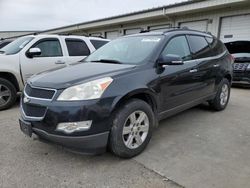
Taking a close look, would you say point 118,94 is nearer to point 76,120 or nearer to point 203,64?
point 76,120

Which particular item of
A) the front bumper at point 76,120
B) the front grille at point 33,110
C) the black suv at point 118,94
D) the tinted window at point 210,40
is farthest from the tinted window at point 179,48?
the front grille at point 33,110

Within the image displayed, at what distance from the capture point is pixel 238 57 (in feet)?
29.4

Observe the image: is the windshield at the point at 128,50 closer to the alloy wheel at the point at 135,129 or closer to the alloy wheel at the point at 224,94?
the alloy wheel at the point at 135,129

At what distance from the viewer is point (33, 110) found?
3.06m

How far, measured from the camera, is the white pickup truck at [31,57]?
18.8ft

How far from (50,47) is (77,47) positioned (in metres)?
0.80

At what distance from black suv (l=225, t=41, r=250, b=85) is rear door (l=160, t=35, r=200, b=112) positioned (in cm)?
486

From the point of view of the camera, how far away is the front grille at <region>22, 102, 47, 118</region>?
292cm

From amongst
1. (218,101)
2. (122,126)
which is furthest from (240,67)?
(122,126)

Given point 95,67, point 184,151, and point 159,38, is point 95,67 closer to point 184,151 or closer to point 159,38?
point 159,38

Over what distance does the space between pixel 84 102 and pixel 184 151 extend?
1.66 metres

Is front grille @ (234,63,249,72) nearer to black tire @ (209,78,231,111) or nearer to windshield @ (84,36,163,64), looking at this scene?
black tire @ (209,78,231,111)

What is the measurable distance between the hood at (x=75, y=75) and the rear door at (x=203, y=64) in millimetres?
1671

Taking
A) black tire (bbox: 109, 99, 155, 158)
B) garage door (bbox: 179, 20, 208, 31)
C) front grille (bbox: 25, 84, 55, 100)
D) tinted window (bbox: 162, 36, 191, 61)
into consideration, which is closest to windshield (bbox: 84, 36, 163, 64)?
tinted window (bbox: 162, 36, 191, 61)
